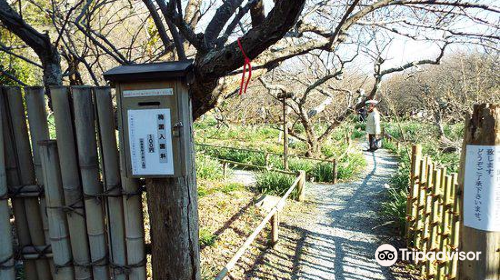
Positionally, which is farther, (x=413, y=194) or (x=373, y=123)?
(x=373, y=123)

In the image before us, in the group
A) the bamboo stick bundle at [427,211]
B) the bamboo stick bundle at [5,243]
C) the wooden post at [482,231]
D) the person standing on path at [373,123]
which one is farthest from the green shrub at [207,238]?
the person standing on path at [373,123]

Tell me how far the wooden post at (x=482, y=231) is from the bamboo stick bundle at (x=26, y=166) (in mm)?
2328

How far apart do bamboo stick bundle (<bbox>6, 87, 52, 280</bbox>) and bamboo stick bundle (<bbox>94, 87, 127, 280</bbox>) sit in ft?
1.40

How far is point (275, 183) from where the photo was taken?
20.9 feet

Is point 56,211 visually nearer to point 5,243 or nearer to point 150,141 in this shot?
point 5,243

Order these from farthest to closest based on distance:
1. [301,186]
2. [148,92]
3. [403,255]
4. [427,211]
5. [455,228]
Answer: [301,186]
[403,255]
[427,211]
[455,228]
[148,92]

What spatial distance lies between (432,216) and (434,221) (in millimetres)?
56

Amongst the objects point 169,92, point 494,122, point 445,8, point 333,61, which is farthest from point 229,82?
point 333,61

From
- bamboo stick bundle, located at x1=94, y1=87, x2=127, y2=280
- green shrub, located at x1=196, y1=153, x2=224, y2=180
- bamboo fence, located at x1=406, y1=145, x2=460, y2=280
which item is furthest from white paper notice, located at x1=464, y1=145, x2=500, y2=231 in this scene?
green shrub, located at x1=196, y1=153, x2=224, y2=180

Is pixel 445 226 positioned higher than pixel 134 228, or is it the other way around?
pixel 134 228

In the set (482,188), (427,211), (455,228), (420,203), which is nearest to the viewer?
(482,188)

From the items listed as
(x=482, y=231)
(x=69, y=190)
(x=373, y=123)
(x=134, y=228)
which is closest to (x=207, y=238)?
(x=134, y=228)

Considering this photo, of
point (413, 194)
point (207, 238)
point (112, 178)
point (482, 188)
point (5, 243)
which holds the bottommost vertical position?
point (207, 238)

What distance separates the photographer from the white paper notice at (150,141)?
1479 mm
